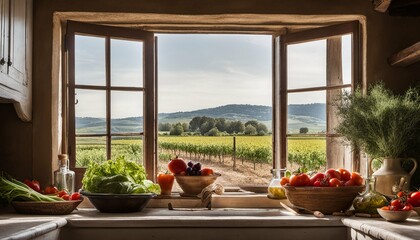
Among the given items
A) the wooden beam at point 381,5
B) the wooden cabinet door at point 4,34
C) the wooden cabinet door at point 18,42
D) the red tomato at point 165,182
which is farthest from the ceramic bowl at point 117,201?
the wooden beam at point 381,5

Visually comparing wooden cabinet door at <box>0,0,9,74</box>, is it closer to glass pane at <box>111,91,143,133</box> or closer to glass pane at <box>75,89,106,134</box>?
glass pane at <box>75,89,106,134</box>

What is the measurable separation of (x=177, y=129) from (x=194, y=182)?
6772mm

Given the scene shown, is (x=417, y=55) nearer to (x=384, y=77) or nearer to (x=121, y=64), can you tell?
(x=384, y=77)

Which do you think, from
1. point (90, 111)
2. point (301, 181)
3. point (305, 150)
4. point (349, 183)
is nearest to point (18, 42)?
point (90, 111)

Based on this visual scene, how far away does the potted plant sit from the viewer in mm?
3727

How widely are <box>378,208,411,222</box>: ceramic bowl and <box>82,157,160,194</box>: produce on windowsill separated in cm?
147

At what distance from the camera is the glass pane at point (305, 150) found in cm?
444

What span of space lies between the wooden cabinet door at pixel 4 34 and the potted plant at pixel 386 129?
2124 millimetres

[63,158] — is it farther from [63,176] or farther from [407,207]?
[407,207]

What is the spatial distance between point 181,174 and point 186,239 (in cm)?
86

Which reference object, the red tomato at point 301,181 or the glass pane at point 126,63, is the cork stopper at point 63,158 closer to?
the glass pane at point 126,63

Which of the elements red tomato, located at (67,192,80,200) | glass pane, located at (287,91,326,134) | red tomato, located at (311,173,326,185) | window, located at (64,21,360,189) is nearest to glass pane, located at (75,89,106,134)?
window, located at (64,21,360,189)

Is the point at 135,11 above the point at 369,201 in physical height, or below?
above

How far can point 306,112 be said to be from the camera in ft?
14.8
